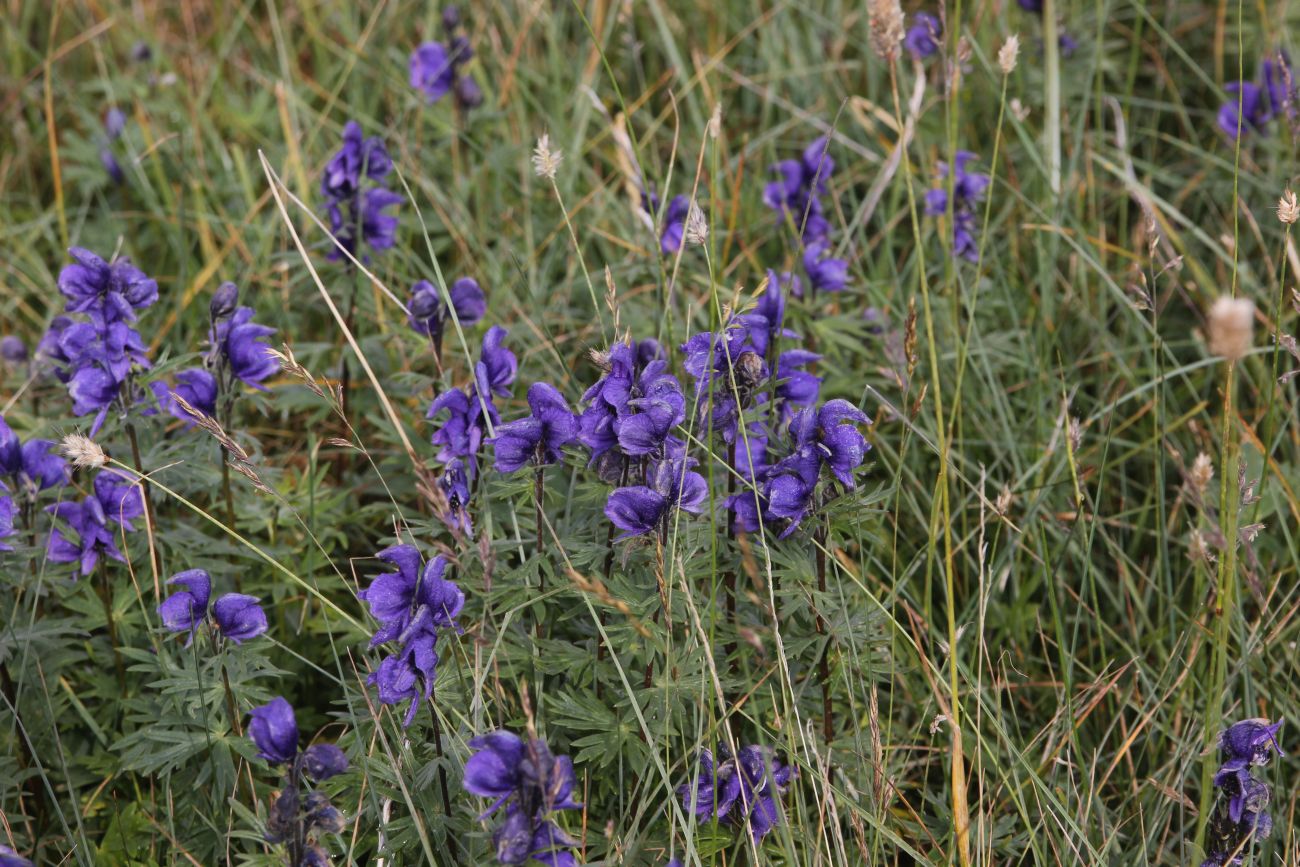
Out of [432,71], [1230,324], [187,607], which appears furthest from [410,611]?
[432,71]

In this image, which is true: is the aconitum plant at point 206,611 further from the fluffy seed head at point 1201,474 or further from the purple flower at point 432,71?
the purple flower at point 432,71

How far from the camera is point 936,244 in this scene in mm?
4348

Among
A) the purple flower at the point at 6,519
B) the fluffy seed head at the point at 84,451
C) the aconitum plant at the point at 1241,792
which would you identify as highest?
the fluffy seed head at the point at 84,451

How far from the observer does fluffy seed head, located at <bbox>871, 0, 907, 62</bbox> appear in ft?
8.52

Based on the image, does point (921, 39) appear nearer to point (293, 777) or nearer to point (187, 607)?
point (187, 607)

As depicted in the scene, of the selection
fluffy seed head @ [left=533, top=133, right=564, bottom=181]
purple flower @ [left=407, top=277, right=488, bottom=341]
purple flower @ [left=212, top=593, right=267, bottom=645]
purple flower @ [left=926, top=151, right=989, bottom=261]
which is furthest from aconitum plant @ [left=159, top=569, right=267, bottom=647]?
purple flower @ [left=926, top=151, right=989, bottom=261]

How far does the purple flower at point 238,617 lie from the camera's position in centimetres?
255

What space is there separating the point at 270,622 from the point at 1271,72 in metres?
3.60

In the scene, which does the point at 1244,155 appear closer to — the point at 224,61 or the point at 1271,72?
the point at 1271,72

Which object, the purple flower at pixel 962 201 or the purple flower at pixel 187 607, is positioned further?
the purple flower at pixel 962 201

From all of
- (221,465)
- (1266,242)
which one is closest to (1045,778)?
(221,465)

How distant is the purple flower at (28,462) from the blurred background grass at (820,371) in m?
0.21

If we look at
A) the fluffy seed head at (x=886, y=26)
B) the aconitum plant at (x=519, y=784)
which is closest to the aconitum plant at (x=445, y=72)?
the fluffy seed head at (x=886, y=26)

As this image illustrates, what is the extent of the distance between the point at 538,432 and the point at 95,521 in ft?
3.73
